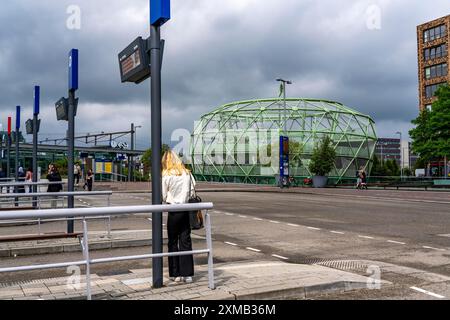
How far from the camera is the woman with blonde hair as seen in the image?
5.69 meters

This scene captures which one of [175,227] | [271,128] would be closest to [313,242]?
[175,227]

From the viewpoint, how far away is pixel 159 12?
544 centimetres

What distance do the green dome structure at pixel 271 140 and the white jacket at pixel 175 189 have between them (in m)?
51.4

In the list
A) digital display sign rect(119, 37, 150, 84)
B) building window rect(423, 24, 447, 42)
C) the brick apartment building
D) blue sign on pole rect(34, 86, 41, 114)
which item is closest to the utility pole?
digital display sign rect(119, 37, 150, 84)

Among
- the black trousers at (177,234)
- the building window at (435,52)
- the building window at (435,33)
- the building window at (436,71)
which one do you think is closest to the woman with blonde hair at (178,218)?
the black trousers at (177,234)

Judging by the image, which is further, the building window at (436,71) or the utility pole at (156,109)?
the building window at (436,71)

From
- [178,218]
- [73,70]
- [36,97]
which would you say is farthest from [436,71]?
[178,218]

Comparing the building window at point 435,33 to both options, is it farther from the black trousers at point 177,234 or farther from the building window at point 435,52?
the black trousers at point 177,234

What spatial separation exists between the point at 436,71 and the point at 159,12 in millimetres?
76849

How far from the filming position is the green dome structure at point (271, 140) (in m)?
60.0

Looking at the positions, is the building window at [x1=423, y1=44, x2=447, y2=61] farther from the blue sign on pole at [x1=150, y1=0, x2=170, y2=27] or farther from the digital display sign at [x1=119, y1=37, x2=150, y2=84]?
the blue sign on pole at [x1=150, y1=0, x2=170, y2=27]
